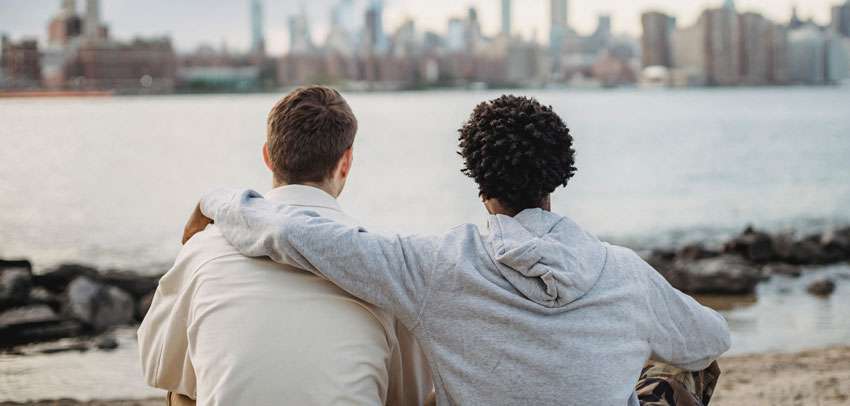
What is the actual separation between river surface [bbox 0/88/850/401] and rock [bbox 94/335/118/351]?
0.10 m

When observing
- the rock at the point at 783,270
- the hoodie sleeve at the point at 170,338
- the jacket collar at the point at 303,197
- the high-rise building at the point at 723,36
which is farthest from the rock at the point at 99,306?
the high-rise building at the point at 723,36

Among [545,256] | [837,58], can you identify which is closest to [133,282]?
[545,256]

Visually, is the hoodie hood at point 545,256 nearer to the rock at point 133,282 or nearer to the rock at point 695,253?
the rock at point 133,282

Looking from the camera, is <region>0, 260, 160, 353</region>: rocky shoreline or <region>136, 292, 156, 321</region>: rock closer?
<region>0, 260, 160, 353</region>: rocky shoreline

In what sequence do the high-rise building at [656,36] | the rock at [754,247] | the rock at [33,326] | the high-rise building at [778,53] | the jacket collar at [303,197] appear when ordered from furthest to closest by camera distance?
the high-rise building at [778,53] → the high-rise building at [656,36] → the rock at [754,247] → the rock at [33,326] → the jacket collar at [303,197]

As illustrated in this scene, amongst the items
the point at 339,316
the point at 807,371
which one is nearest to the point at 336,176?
the point at 339,316

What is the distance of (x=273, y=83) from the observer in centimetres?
9525

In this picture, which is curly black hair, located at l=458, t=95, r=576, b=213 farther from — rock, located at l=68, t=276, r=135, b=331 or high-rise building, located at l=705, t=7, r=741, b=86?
high-rise building, located at l=705, t=7, r=741, b=86

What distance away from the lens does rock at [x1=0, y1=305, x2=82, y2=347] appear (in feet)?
32.6

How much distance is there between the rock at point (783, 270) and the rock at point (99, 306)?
7656mm

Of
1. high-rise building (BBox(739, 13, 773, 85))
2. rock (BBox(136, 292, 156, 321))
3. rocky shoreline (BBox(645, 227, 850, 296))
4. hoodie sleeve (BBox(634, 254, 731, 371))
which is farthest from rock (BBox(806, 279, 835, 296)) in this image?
high-rise building (BBox(739, 13, 773, 85))

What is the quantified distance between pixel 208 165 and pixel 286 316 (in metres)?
44.9

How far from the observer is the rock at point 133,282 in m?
12.5

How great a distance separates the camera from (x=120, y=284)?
12938mm
